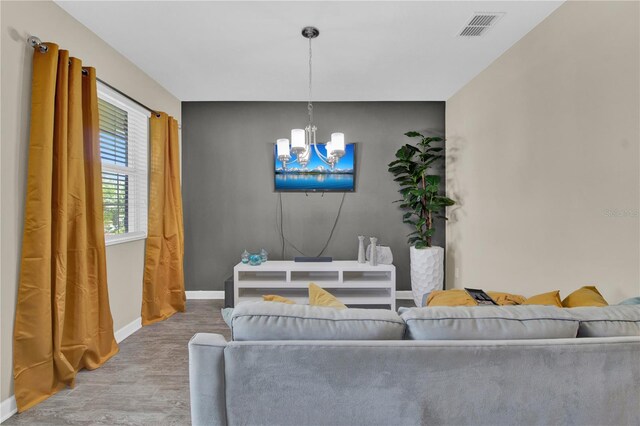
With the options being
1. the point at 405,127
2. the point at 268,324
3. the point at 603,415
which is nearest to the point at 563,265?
the point at 603,415

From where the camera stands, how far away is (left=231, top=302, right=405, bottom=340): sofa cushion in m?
1.17

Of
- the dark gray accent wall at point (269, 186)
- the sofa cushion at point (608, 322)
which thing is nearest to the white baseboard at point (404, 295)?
the dark gray accent wall at point (269, 186)

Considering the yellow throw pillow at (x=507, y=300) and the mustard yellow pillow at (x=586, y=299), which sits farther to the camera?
the yellow throw pillow at (x=507, y=300)

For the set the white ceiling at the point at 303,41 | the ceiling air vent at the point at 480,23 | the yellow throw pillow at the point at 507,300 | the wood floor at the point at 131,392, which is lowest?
the wood floor at the point at 131,392

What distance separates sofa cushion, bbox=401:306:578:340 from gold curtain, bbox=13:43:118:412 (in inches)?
85.6

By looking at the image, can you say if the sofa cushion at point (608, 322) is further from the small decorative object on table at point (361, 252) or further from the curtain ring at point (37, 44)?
the curtain ring at point (37, 44)

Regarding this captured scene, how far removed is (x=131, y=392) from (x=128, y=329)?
1.10 m

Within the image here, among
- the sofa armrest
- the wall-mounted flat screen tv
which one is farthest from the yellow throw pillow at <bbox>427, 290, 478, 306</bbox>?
the wall-mounted flat screen tv

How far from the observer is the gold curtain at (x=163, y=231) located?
338cm

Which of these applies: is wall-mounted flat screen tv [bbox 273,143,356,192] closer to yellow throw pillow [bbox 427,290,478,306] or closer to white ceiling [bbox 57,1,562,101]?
white ceiling [bbox 57,1,562,101]

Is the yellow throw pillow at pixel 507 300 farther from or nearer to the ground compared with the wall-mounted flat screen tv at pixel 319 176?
nearer to the ground

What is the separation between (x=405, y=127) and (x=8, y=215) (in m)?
3.93

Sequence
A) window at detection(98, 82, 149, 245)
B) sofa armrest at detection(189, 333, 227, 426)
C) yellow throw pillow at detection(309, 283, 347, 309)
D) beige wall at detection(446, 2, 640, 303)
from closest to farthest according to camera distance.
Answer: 1. sofa armrest at detection(189, 333, 227, 426)
2. yellow throw pillow at detection(309, 283, 347, 309)
3. beige wall at detection(446, 2, 640, 303)
4. window at detection(98, 82, 149, 245)

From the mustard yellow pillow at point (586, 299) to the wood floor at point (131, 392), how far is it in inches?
82.7
